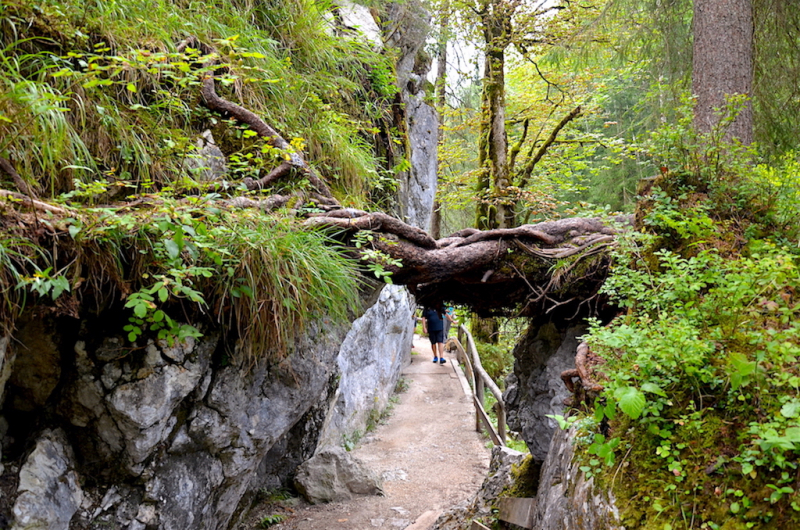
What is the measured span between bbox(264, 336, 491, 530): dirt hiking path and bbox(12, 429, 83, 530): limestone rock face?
2971 mm

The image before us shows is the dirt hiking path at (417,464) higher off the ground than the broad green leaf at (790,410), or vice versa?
A: the broad green leaf at (790,410)

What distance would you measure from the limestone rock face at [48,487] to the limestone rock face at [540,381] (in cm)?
378

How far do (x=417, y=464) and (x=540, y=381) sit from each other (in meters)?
3.43

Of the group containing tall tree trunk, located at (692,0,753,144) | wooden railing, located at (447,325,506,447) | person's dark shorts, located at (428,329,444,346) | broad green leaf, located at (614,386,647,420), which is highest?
tall tree trunk, located at (692,0,753,144)

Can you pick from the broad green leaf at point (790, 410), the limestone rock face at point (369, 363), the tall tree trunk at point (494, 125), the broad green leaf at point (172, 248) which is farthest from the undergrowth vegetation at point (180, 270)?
the tall tree trunk at point (494, 125)

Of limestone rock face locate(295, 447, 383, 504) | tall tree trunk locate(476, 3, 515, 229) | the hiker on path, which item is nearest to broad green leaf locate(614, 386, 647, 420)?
limestone rock face locate(295, 447, 383, 504)

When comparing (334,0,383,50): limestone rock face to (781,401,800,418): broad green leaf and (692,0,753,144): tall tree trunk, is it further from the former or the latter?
(781,401,800,418): broad green leaf

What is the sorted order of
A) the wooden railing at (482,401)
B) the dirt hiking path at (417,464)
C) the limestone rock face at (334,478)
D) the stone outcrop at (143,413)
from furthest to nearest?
the wooden railing at (482,401) < the limestone rock face at (334,478) < the dirt hiking path at (417,464) < the stone outcrop at (143,413)

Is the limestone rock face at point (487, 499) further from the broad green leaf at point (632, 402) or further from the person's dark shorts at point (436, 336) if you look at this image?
the person's dark shorts at point (436, 336)

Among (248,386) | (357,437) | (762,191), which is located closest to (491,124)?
(357,437)

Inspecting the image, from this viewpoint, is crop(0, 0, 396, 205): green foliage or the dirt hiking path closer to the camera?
crop(0, 0, 396, 205): green foliage

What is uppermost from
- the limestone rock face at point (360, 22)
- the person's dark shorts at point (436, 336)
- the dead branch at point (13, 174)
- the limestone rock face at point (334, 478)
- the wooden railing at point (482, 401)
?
the limestone rock face at point (360, 22)

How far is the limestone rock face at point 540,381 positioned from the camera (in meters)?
4.77

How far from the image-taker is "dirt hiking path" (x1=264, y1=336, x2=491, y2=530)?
Answer: 578cm
